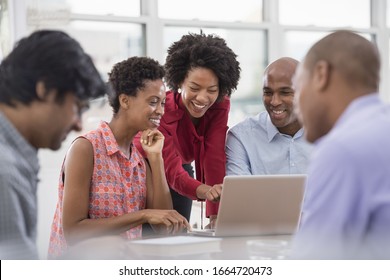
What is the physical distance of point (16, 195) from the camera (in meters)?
1.11

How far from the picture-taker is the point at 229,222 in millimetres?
1712

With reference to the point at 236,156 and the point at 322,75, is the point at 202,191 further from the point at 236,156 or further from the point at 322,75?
the point at 322,75

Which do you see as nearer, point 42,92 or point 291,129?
point 42,92

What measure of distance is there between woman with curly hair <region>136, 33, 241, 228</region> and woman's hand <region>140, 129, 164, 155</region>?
0.46 feet

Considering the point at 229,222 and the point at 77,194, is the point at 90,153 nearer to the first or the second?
the point at 77,194

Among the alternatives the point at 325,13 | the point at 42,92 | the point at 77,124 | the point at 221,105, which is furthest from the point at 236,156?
the point at 325,13

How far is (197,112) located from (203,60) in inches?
7.4

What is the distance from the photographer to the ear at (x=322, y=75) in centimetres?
104

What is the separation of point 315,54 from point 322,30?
4.06 metres

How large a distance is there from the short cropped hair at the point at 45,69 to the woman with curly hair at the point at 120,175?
59 centimetres

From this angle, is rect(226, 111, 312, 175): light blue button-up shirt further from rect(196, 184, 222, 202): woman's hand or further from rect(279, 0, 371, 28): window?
rect(279, 0, 371, 28): window
